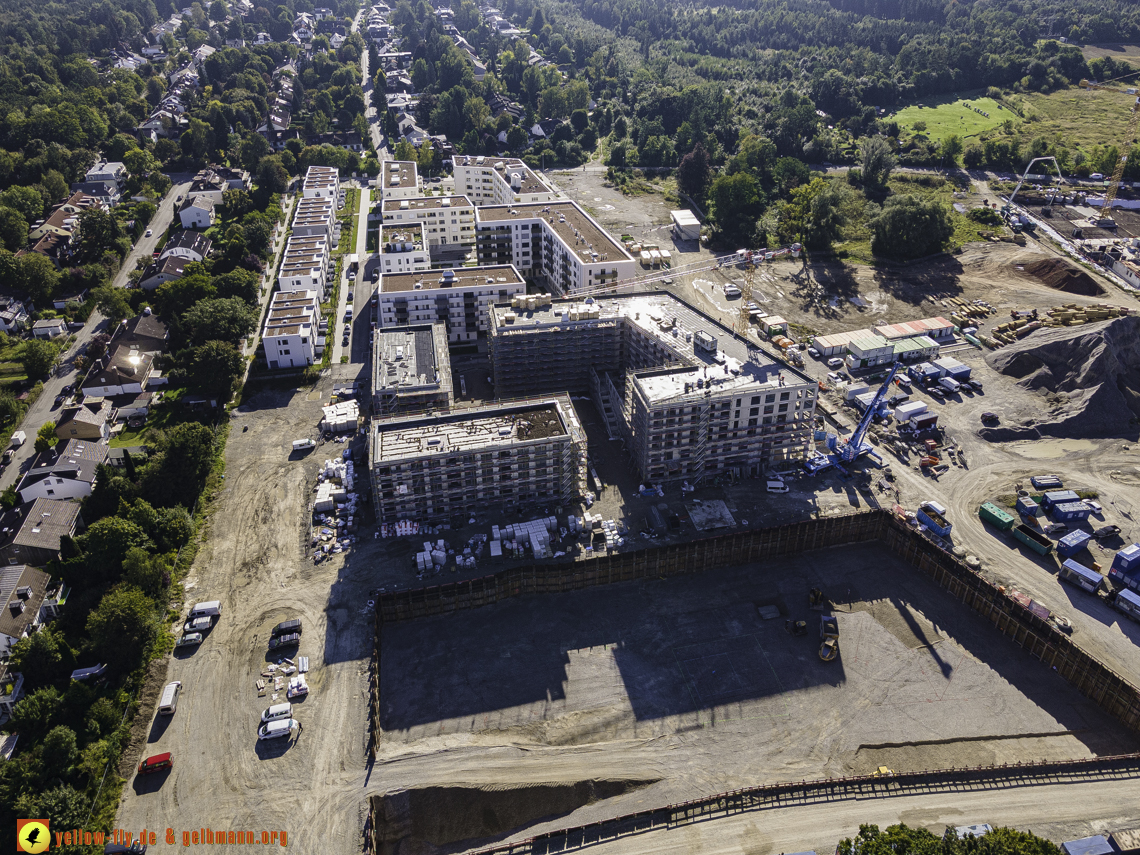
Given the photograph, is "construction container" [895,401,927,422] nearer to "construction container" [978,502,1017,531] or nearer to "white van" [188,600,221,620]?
"construction container" [978,502,1017,531]

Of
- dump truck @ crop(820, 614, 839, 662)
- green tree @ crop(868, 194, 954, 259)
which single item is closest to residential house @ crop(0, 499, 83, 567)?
dump truck @ crop(820, 614, 839, 662)

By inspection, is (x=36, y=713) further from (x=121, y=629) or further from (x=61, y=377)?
(x=61, y=377)

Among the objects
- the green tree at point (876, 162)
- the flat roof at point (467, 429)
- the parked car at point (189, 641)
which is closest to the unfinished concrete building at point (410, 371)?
the flat roof at point (467, 429)

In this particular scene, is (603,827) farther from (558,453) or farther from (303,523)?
(303,523)

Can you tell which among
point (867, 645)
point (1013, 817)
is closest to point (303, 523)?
point (867, 645)

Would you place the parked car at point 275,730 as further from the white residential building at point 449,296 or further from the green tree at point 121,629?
the white residential building at point 449,296

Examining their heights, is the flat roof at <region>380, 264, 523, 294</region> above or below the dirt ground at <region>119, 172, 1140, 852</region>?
above

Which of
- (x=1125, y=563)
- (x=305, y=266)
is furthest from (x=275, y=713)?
(x=305, y=266)
